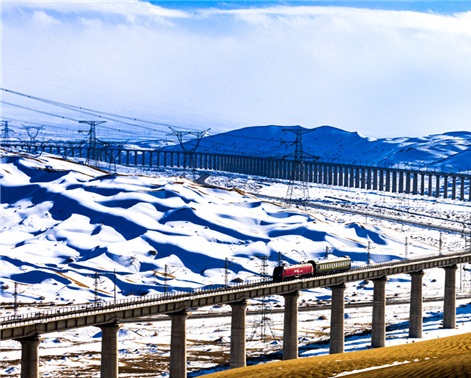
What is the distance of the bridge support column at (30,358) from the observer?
3834 inches

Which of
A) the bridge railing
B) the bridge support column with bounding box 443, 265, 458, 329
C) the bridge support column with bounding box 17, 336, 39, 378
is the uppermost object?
the bridge railing

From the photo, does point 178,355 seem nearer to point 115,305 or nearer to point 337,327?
point 115,305

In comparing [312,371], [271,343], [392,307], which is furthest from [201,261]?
[312,371]

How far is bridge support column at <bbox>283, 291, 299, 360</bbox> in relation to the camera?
12294 centimetres

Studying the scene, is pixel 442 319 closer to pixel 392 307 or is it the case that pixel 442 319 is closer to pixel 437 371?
pixel 392 307

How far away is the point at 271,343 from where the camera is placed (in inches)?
5320

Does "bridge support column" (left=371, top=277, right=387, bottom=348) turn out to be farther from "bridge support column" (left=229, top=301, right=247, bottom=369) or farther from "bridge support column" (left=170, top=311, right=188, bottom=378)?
"bridge support column" (left=170, top=311, right=188, bottom=378)

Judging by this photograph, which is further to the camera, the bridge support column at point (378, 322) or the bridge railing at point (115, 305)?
the bridge support column at point (378, 322)

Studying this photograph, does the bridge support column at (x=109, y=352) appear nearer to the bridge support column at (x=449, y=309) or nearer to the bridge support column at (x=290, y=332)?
the bridge support column at (x=290, y=332)

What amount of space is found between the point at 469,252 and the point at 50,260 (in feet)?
231

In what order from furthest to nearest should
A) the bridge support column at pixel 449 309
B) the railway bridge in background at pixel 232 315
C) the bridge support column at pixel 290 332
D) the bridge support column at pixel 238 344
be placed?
1. the bridge support column at pixel 449 309
2. the bridge support column at pixel 290 332
3. the bridge support column at pixel 238 344
4. the railway bridge in background at pixel 232 315

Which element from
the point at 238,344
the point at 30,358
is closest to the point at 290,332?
the point at 238,344

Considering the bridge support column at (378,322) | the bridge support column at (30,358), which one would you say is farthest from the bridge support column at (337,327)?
the bridge support column at (30,358)

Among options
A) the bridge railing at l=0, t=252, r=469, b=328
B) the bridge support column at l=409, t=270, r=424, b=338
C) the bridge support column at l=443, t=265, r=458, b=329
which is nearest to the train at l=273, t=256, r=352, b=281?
the bridge railing at l=0, t=252, r=469, b=328
